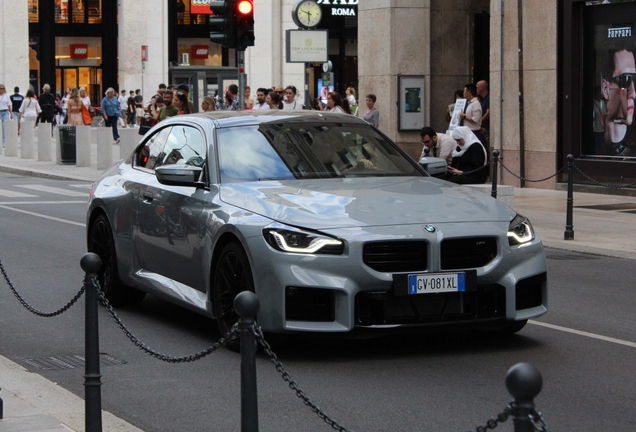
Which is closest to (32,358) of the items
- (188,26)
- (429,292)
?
(429,292)

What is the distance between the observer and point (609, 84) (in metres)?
20.8

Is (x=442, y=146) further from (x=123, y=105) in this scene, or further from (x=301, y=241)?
(x=123, y=105)

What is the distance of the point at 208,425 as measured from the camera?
238 inches

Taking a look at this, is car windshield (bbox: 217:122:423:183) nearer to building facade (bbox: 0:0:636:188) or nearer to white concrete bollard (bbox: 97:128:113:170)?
building facade (bbox: 0:0:636:188)

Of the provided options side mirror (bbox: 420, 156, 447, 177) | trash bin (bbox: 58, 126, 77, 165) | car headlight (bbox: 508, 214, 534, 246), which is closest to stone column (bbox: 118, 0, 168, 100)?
trash bin (bbox: 58, 126, 77, 165)

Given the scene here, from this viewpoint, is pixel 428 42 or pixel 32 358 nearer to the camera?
pixel 32 358

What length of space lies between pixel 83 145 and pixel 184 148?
20.7 meters

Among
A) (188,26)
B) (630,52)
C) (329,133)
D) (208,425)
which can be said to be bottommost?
(208,425)

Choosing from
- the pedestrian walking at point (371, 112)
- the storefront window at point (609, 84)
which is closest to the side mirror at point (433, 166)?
the storefront window at point (609, 84)

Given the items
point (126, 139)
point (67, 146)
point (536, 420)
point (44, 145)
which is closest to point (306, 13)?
point (126, 139)

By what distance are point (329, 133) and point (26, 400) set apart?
328cm

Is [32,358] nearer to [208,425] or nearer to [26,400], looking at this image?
[26,400]

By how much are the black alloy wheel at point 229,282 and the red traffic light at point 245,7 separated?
38.9ft

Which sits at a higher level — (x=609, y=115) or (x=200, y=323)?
(x=609, y=115)
